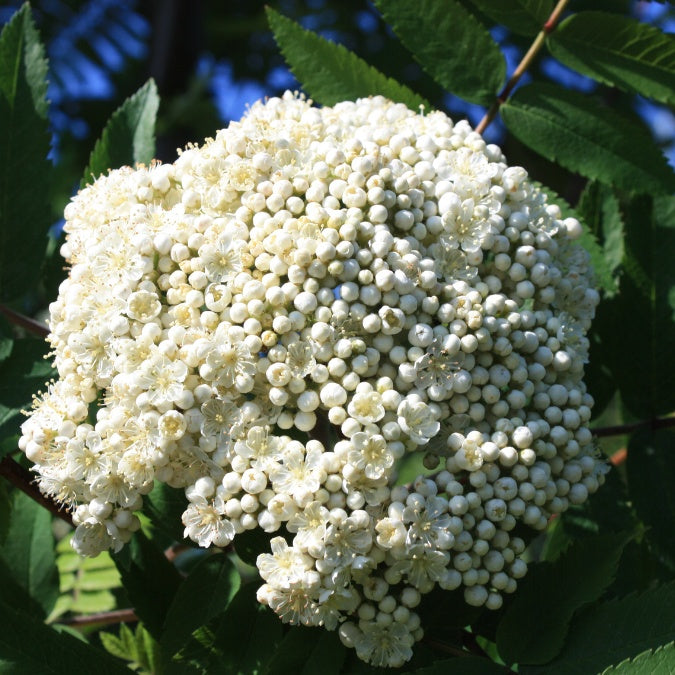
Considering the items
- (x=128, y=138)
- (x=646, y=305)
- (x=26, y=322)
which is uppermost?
(x=646, y=305)

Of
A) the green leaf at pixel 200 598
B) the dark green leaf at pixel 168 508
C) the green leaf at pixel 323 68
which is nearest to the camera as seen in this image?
the green leaf at pixel 200 598

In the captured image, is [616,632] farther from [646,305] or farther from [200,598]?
[646,305]

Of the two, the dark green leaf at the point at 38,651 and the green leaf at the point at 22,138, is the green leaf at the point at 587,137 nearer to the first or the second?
the green leaf at the point at 22,138

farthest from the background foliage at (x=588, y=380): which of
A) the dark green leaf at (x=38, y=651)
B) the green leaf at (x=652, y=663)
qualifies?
the green leaf at (x=652, y=663)

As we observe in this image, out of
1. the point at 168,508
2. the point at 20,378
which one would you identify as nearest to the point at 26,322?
the point at 20,378

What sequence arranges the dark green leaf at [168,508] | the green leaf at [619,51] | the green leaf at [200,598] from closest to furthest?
1. the green leaf at [200,598]
2. the dark green leaf at [168,508]
3. the green leaf at [619,51]

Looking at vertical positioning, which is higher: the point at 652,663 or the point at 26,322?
the point at 652,663

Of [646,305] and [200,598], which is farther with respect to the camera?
A: [646,305]
